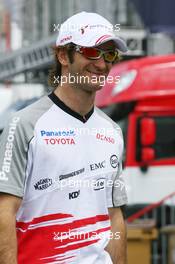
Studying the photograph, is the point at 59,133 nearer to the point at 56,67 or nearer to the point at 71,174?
the point at 71,174

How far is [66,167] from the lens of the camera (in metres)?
3.84

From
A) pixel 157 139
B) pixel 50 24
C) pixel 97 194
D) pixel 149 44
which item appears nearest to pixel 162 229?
pixel 157 139

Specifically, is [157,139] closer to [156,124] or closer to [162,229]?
[156,124]

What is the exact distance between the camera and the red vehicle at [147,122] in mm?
12359

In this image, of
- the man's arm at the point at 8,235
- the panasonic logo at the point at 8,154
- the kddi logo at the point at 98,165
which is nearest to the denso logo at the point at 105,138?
the kddi logo at the point at 98,165

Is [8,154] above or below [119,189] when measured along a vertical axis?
above

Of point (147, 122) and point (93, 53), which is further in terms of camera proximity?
point (147, 122)

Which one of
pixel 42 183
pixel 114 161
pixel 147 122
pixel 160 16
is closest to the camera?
pixel 42 183

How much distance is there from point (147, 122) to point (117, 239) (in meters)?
8.27

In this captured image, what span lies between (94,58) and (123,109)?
866 cm

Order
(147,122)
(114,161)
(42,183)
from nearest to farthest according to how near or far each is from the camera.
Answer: (42,183) < (114,161) < (147,122)
